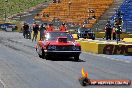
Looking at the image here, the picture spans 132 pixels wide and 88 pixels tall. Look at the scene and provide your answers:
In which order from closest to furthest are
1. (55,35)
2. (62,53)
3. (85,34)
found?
1. (62,53)
2. (55,35)
3. (85,34)

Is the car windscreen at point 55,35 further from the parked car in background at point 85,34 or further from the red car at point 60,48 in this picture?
the parked car in background at point 85,34

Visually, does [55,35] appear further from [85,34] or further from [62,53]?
[85,34]

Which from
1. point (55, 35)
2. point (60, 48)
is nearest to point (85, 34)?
point (55, 35)

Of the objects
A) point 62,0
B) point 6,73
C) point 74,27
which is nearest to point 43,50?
point 6,73

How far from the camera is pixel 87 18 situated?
60562 mm

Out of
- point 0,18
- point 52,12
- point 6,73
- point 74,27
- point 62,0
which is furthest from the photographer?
point 0,18

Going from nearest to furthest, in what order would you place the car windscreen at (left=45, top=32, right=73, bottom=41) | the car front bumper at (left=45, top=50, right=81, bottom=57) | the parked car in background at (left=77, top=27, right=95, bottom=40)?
the car front bumper at (left=45, top=50, right=81, bottom=57), the car windscreen at (left=45, top=32, right=73, bottom=41), the parked car in background at (left=77, top=27, right=95, bottom=40)

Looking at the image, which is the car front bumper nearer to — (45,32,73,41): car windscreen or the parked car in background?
(45,32,73,41): car windscreen

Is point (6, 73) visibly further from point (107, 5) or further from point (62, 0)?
point (62, 0)

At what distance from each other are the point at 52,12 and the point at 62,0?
7016mm

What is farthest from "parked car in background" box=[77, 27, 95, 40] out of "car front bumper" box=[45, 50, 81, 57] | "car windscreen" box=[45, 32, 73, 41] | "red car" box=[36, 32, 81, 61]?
"car front bumper" box=[45, 50, 81, 57]

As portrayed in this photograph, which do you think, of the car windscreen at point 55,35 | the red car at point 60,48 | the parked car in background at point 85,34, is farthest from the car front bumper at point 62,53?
the parked car in background at point 85,34

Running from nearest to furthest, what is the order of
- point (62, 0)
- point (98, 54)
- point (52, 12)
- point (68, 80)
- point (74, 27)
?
1. point (68, 80)
2. point (98, 54)
3. point (74, 27)
4. point (52, 12)
5. point (62, 0)

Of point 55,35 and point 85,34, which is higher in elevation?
point 55,35
